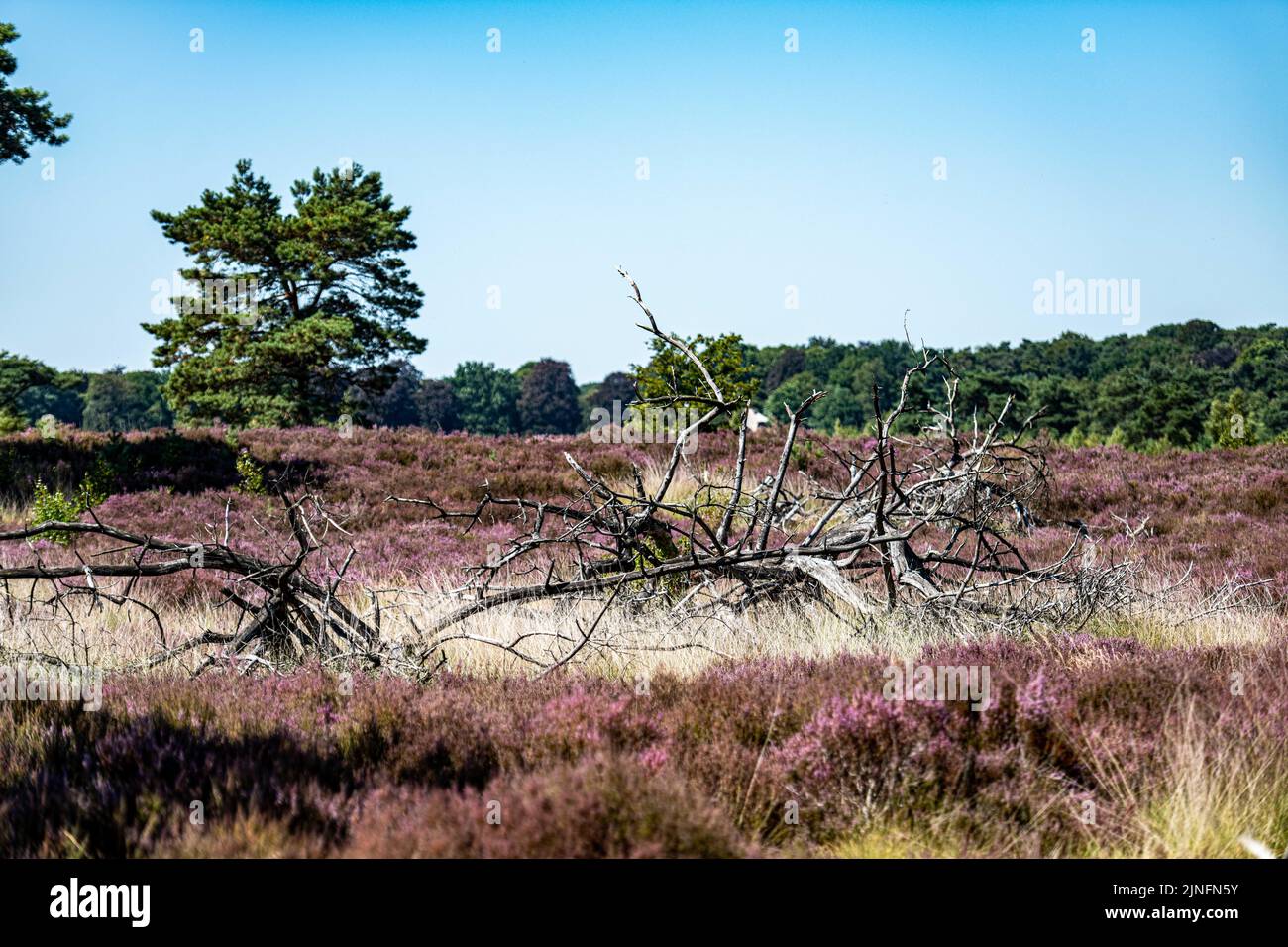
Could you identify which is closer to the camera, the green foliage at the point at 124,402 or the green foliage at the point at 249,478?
the green foliage at the point at 249,478

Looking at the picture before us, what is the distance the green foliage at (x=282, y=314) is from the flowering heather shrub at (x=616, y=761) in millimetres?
32889

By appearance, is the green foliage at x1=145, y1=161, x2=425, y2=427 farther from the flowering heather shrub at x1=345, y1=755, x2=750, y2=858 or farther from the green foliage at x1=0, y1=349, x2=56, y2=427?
the flowering heather shrub at x1=345, y1=755, x2=750, y2=858

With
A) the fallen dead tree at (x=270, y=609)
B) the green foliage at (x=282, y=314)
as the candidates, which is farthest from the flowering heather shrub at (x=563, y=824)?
the green foliage at (x=282, y=314)

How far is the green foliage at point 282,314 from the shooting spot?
36062 millimetres

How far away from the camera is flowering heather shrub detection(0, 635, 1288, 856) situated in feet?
8.68

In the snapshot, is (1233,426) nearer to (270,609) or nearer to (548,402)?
(270,609)

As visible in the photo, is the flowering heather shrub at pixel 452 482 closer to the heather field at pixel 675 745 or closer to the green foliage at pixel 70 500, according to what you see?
the green foliage at pixel 70 500

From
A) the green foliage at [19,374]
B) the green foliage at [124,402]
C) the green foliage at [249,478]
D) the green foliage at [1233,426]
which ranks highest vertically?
the green foliage at [124,402]

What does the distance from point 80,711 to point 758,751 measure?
3032 millimetres

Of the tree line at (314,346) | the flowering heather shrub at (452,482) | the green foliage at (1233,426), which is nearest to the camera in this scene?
the flowering heather shrub at (452,482)

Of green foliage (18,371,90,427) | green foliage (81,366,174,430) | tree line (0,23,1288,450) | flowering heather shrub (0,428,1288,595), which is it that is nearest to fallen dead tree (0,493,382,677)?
flowering heather shrub (0,428,1288,595)

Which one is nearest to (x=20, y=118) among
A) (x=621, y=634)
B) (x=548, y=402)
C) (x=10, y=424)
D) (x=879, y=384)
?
(x=10, y=424)

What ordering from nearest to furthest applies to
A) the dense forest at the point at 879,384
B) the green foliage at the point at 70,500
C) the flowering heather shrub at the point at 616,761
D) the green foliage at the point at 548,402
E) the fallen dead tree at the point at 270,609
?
1. the flowering heather shrub at the point at 616,761
2. the fallen dead tree at the point at 270,609
3. the green foliage at the point at 70,500
4. the dense forest at the point at 879,384
5. the green foliage at the point at 548,402

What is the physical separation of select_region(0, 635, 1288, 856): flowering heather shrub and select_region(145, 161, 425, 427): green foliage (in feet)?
108
